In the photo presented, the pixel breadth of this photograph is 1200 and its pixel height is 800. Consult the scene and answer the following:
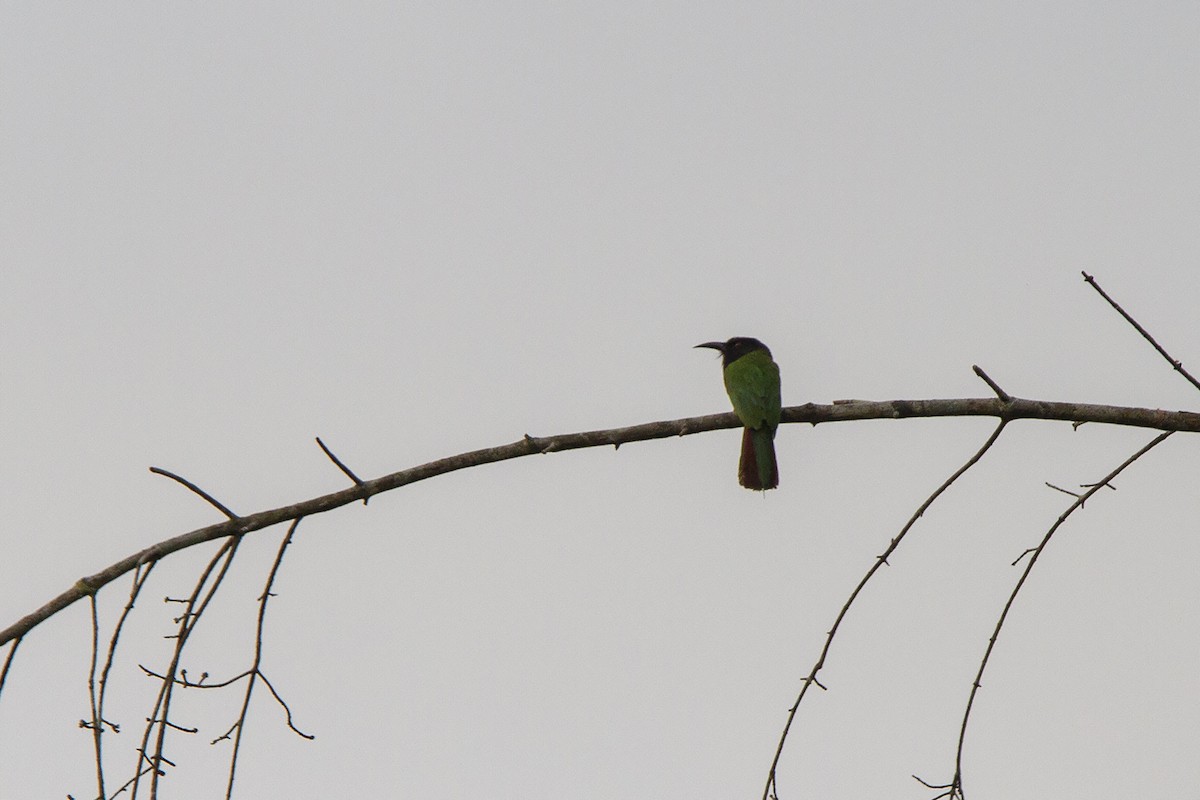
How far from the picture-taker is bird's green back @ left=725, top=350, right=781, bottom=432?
583 centimetres

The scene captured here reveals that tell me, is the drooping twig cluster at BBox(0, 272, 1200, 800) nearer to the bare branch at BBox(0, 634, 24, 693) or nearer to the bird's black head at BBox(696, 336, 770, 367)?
the bare branch at BBox(0, 634, 24, 693)

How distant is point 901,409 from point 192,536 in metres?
1.96

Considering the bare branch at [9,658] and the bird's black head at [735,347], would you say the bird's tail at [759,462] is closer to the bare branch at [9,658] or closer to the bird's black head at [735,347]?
the bird's black head at [735,347]

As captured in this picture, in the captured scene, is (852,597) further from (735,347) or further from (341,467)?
(735,347)

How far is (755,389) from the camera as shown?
6.11m

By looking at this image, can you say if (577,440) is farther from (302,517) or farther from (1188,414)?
(1188,414)

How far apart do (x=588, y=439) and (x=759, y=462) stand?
8.23 feet

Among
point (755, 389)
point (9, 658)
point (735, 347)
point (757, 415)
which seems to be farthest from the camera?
point (735, 347)

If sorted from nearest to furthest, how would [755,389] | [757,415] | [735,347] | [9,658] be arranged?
[9,658] < [757,415] < [755,389] < [735,347]

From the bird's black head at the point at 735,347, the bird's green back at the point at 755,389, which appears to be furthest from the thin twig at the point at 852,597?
the bird's black head at the point at 735,347

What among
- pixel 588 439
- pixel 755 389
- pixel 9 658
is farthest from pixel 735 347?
pixel 9 658

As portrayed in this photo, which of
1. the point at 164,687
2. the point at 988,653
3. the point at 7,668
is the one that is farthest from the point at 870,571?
the point at 7,668

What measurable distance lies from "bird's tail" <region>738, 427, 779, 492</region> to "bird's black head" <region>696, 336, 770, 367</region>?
158cm

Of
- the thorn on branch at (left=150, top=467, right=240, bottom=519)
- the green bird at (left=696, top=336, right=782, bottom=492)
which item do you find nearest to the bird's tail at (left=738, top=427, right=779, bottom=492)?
the green bird at (left=696, top=336, right=782, bottom=492)
